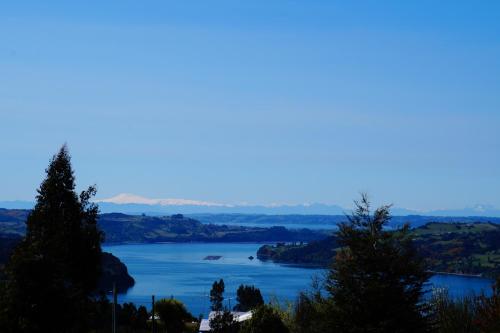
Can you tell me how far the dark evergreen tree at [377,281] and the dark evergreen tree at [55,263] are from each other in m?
7.27

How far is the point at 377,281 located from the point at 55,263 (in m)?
8.80

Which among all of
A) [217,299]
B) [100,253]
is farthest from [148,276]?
[100,253]

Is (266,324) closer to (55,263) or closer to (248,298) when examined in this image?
(55,263)

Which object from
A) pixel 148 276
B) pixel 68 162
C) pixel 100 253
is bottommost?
pixel 148 276

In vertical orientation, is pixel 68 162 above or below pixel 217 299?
above

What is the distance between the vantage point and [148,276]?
182875 millimetres

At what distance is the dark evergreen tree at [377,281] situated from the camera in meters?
18.1

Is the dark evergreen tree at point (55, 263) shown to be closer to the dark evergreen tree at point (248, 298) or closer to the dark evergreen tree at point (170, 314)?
the dark evergreen tree at point (170, 314)

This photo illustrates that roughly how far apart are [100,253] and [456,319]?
1332 cm

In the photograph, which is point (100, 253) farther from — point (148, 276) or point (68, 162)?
point (148, 276)

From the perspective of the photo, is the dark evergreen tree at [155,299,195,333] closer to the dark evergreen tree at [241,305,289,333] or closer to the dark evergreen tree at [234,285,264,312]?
the dark evergreen tree at [241,305,289,333]

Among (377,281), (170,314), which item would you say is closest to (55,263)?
(377,281)

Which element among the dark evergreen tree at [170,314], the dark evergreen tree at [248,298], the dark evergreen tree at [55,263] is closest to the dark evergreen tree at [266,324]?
the dark evergreen tree at [55,263]

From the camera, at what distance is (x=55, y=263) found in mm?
19781
